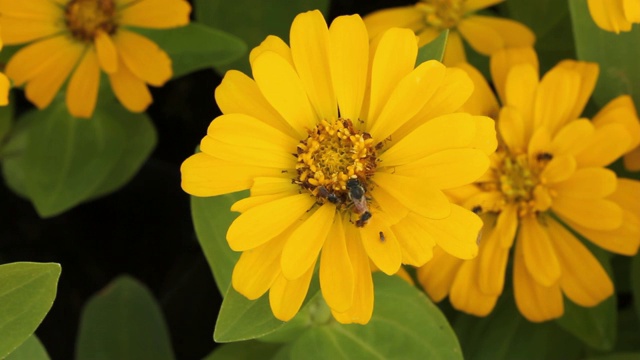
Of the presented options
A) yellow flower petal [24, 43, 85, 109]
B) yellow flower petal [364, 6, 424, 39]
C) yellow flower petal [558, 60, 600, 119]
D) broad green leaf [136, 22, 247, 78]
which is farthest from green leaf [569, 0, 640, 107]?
yellow flower petal [24, 43, 85, 109]

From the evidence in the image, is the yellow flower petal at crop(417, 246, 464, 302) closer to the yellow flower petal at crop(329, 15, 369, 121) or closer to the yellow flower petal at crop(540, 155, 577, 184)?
the yellow flower petal at crop(540, 155, 577, 184)

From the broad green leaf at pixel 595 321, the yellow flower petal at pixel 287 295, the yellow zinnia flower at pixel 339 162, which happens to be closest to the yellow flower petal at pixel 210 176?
the yellow zinnia flower at pixel 339 162

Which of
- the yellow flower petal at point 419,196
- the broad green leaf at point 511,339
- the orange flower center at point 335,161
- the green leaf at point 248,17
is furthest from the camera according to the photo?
the green leaf at point 248,17

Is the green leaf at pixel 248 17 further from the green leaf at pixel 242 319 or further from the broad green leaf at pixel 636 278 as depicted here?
the broad green leaf at pixel 636 278

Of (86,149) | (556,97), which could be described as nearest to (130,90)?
(86,149)

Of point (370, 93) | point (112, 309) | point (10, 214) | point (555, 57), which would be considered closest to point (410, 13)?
point (555, 57)

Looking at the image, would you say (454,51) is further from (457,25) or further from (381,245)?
(381,245)
